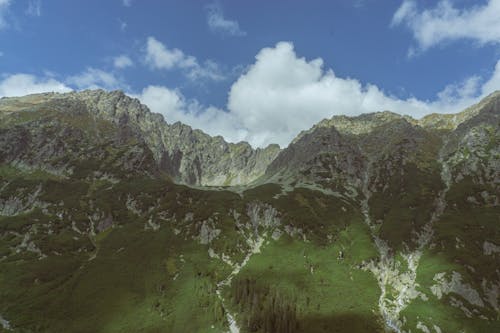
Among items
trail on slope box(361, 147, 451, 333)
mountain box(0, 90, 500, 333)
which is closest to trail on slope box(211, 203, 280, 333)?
mountain box(0, 90, 500, 333)

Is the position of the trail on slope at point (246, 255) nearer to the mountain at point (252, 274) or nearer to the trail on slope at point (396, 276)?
the mountain at point (252, 274)

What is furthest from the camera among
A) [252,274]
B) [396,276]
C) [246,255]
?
[246,255]

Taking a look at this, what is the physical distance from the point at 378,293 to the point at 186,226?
331 feet

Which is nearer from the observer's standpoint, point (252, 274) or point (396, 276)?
point (396, 276)

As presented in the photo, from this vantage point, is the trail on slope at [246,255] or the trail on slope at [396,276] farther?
the trail on slope at [396,276]

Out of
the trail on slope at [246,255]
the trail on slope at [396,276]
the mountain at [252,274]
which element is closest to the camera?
the mountain at [252,274]

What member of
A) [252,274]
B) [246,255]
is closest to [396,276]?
[252,274]

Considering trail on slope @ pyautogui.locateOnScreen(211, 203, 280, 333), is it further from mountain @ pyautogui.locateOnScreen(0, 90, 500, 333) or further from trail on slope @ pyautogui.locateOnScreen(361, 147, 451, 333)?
trail on slope @ pyautogui.locateOnScreen(361, 147, 451, 333)

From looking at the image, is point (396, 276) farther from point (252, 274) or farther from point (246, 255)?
point (246, 255)

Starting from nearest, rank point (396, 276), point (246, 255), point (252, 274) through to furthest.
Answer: point (396, 276)
point (252, 274)
point (246, 255)

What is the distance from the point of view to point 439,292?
13900cm

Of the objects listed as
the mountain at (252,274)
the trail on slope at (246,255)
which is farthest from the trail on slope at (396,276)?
the trail on slope at (246,255)

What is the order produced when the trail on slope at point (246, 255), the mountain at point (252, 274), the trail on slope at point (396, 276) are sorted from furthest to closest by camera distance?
the trail on slope at point (396, 276) < the trail on slope at point (246, 255) < the mountain at point (252, 274)

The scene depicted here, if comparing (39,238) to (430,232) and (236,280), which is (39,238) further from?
(430,232)
